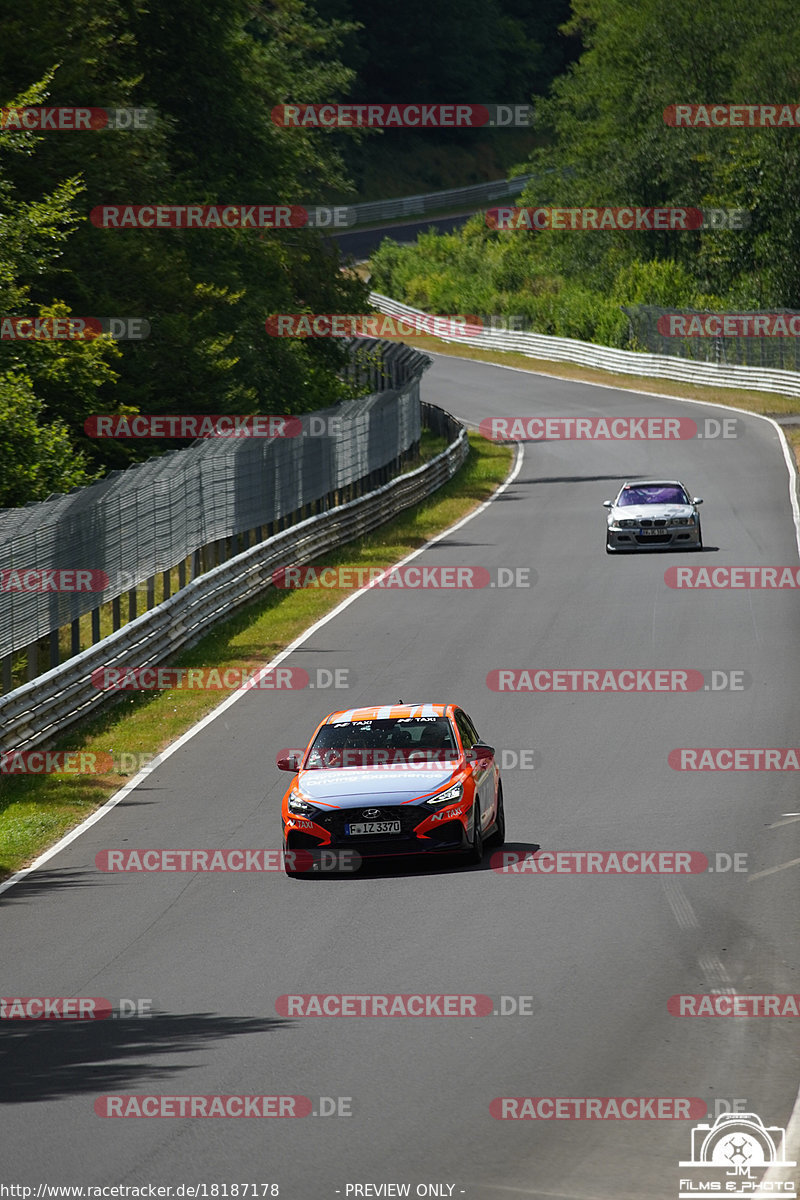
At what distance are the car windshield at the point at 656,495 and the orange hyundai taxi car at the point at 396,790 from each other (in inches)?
817

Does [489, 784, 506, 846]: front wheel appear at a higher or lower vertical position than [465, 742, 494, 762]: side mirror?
lower

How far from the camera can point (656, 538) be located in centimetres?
3566

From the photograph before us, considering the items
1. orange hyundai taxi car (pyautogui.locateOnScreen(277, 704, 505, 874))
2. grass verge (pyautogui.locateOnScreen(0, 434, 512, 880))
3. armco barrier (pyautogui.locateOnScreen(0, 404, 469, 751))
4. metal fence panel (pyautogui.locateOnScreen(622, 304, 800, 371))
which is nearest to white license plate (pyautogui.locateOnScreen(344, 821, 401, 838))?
orange hyundai taxi car (pyautogui.locateOnScreen(277, 704, 505, 874))

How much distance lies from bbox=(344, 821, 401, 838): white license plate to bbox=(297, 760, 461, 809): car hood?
15 centimetres

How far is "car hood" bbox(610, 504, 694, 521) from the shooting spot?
35.6 metres

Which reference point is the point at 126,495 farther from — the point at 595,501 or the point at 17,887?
the point at 595,501

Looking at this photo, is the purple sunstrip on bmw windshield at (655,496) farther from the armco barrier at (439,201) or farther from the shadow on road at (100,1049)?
the armco barrier at (439,201)

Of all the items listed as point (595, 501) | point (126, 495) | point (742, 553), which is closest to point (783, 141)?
point (595, 501)

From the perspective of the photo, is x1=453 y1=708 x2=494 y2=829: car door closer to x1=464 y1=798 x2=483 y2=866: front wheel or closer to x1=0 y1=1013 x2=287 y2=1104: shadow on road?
x1=464 y1=798 x2=483 y2=866: front wheel

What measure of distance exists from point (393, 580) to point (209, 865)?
18815mm

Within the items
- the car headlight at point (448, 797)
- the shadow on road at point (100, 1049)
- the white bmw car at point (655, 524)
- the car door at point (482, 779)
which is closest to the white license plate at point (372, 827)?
the car headlight at point (448, 797)

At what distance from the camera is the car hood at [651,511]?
35.6 metres

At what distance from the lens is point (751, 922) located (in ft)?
41.4

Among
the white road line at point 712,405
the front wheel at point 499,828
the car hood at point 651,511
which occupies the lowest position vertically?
the white road line at point 712,405
